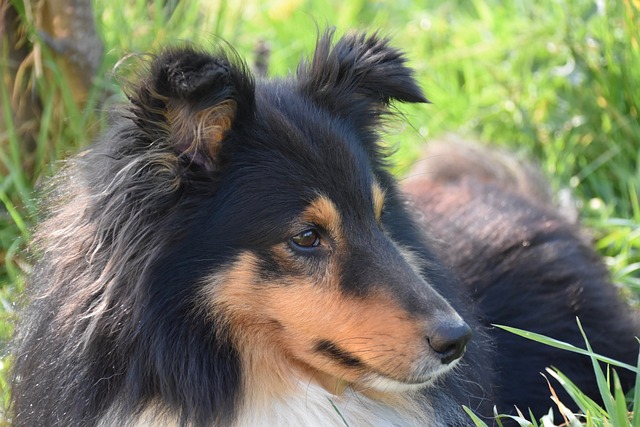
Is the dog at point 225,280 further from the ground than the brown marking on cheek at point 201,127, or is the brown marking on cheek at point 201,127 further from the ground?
the brown marking on cheek at point 201,127

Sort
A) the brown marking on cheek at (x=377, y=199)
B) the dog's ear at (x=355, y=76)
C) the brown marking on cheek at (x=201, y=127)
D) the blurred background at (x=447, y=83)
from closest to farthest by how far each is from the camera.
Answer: the brown marking on cheek at (x=201, y=127), the brown marking on cheek at (x=377, y=199), the dog's ear at (x=355, y=76), the blurred background at (x=447, y=83)

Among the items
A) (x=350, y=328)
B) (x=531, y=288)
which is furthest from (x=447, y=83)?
(x=350, y=328)

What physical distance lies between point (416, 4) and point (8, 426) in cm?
541

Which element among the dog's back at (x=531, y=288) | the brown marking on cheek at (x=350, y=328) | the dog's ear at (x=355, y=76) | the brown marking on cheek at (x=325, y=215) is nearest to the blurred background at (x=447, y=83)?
the dog's ear at (x=355, y=76)

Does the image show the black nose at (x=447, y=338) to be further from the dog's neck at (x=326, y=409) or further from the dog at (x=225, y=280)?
the dog's neck at (x=326, y=409)

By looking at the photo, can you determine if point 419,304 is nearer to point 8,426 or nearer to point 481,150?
point 8,426

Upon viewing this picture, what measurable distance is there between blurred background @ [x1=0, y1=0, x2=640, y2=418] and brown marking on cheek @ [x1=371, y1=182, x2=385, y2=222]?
54cm

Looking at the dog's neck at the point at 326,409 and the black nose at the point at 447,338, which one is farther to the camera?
the dog's neck at the point at 326,409

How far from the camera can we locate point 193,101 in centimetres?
250

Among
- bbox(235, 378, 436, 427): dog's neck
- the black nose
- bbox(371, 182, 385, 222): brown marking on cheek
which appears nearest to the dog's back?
bbox(371, 182, 385, 222): brown marking on cheek

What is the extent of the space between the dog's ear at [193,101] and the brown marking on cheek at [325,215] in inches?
12.9

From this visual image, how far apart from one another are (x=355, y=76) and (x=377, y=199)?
49 centimetres

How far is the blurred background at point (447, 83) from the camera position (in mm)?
4492

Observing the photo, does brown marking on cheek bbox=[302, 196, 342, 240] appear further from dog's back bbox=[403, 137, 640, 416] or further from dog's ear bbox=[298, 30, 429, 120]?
dog's back bbox=[403, 137, 640, 416]
